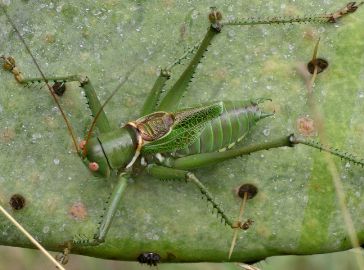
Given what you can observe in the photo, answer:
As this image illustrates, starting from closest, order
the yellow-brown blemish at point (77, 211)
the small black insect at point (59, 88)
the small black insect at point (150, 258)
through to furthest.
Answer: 1. the small black insect at point (150, 258)
2. the yellow-brown blemish at point (77, 211)
3. the small black insect at point (59, 88)

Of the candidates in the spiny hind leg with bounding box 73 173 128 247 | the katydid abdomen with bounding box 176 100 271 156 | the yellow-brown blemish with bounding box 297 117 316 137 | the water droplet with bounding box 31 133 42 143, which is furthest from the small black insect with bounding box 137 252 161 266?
the yellow-brown blemish with bounding box 297 117 316 137

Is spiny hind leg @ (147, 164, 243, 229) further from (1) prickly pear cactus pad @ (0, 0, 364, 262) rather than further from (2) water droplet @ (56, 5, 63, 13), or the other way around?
(2) water droplet @ (56, 5, 63, 13)

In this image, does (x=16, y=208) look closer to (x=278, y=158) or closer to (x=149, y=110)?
(x=149, y=110)

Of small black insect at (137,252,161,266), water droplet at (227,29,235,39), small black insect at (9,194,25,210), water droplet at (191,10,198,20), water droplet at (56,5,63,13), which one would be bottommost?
small black insect at (137,252,161,266)

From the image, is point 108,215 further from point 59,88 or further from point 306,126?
point 306,126

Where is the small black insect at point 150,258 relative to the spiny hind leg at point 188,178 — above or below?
below

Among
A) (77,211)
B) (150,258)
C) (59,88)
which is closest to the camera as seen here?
(150,258)

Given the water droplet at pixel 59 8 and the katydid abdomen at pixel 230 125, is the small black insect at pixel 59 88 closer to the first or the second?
the water droplet at pixel 59 8

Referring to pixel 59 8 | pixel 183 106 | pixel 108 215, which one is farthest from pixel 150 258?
pixel 59 8

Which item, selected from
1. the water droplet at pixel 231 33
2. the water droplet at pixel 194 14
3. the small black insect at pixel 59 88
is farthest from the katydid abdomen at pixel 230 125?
the small black insect at pixel 59 88
